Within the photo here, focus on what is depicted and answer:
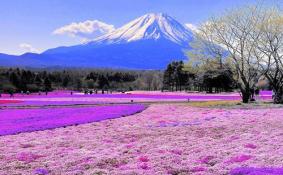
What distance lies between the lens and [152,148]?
25.3 meters

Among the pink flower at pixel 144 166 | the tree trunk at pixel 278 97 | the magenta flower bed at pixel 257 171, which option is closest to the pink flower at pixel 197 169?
the magenta flower bed at pixel 257 171

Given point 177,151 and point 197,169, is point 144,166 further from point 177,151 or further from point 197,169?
point 177,151

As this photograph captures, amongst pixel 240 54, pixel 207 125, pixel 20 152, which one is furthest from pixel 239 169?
pixel 240 54

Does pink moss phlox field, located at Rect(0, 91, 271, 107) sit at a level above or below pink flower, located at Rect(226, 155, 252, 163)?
above

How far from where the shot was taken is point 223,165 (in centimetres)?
1983

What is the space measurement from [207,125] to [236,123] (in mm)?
2126

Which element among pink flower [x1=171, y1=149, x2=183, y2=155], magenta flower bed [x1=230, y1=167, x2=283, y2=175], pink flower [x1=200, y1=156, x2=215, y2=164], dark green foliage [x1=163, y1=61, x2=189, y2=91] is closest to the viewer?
magenta flower bed [x1=230, y1=167, x2=283, y2=175]

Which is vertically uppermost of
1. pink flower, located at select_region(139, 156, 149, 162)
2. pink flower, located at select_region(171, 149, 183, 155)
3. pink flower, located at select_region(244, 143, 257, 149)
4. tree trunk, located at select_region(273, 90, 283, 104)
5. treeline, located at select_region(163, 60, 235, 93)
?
treeline, located at select_region(163, 60, 235, 93)

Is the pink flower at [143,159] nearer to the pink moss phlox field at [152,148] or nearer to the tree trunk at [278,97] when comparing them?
the pink moss phlox field at [152,148]

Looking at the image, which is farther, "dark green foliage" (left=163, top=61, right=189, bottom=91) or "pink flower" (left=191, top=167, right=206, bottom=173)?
"dark green foliage" (left=163, top=61, right=189, bottom=91)

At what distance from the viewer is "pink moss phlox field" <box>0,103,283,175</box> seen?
19875 millimetres

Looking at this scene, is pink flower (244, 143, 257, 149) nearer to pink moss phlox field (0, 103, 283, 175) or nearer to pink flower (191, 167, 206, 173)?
pink moss phlox field (0, 103, 283, 175)

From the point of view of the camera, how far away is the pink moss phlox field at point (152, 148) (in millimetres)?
19875

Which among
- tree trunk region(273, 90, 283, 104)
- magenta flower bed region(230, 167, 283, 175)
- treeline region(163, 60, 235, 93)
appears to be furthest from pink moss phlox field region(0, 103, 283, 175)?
treeline region(163, 60, 235, 93)
